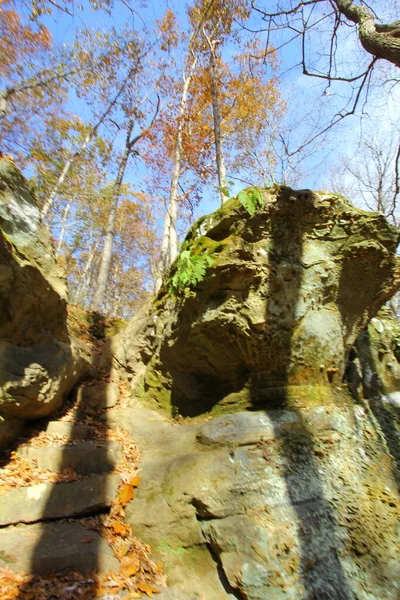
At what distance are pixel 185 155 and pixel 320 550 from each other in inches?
755

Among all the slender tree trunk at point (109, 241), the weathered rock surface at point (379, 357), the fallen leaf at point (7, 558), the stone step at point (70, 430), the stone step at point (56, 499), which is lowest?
the fallen leaf at point (7, 558)

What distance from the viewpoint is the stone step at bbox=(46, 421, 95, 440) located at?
5.00 m

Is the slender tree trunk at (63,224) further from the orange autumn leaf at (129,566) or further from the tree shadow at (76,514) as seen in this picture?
the orange autumn leaf at (129,566)

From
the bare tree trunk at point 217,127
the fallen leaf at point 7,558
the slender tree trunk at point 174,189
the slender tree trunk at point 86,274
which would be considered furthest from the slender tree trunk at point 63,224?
the fallen leaf at point 7,558

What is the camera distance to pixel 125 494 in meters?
4.26

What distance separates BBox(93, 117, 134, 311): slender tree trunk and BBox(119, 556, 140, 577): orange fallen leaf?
9551 mm

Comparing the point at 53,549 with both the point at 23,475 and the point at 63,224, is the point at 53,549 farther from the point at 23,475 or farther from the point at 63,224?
the point at 63,224

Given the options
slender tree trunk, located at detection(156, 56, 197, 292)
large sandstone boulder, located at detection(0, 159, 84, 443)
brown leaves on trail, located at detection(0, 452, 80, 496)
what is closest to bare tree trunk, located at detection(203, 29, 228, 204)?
slender tree trunk, located at detection(156, 56, 197, 292)

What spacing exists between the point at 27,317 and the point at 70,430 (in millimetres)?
1858

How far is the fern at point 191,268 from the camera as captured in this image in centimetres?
527

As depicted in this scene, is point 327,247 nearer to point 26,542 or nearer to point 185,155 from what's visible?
point 26,542

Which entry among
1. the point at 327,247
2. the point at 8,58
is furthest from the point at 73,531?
the point at 8,58

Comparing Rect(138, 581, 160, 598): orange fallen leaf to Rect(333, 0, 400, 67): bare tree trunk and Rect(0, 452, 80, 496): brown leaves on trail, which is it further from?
Rect(333, 0, 400, 67): bare tree trunk

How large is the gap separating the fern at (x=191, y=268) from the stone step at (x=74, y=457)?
9.23 feet
